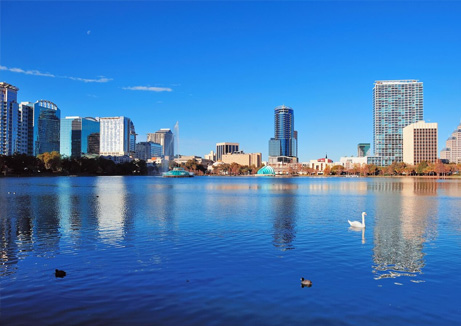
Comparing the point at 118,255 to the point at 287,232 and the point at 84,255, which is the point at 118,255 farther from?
the point at 287,232

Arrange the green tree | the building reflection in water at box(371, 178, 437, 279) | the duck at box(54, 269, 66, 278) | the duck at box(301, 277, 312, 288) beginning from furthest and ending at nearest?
1. the green tree
2. the building reflection in water at box(371, 178, 437, 279)
3. the duck at box(54, 269, 66, 278)
4. the duck at box(301, 277, 312, 288)

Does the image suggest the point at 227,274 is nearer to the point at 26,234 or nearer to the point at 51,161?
the point at 26,234

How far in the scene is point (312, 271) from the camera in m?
17.8

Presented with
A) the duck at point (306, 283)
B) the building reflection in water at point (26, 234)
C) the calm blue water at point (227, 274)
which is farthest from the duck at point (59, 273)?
the duck at point (306, 283)

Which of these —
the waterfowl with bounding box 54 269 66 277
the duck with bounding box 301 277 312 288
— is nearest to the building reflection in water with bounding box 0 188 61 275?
the waterfowl with bounding box 54 269 66 277

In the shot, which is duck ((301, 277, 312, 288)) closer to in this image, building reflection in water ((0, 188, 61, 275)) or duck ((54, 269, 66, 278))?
duck ((54, 269, 66, 278))

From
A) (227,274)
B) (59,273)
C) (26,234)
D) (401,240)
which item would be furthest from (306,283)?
(26,234)

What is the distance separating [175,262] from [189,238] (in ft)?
21.3

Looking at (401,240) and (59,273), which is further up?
(59,273)

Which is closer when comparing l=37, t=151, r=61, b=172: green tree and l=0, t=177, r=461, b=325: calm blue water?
l=0, t=177, r=461, b=325: calm blue water

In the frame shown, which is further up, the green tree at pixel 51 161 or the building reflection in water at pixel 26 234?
the green tree at pixel 51 161

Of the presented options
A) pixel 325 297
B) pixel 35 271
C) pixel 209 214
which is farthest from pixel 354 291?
pixel 209 214

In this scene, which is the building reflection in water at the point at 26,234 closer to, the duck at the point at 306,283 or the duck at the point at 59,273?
the duck at the point at 59,273

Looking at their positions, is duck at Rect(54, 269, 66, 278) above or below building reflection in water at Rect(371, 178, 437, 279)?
above
